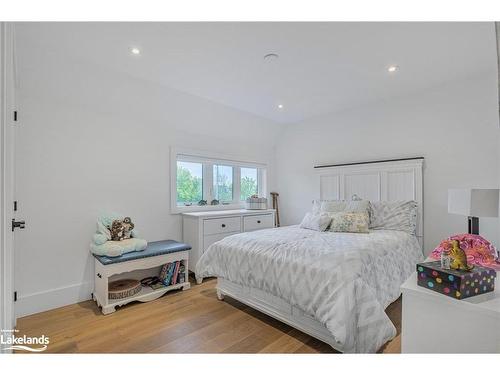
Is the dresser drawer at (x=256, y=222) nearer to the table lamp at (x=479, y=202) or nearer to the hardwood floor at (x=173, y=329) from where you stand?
the hardwood floor at (x=173, y=329)

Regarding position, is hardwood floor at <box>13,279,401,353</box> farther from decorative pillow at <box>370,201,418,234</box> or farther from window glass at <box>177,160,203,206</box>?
window glass at <box>177,160,203,206</box>

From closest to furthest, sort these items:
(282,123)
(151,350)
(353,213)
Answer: (151,350) < (353,213) < (282,123)

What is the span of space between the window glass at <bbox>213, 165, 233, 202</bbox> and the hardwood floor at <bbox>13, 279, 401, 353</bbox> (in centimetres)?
182

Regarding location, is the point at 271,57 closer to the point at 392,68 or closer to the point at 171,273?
the point at 392,68

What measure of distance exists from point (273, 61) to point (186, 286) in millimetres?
2571

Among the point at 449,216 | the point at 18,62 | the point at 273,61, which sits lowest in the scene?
the point at 449,216

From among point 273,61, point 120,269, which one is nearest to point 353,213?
point 273,61

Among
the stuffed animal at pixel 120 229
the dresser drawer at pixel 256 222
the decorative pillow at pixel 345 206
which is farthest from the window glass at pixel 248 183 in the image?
the stuffed animal at pixel 120 229

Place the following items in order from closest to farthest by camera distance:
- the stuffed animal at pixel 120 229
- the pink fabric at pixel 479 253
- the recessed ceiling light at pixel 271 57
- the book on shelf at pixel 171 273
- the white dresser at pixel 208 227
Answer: the pink fabric at pixel 479 253 < the recessed ceiling light at pixel 271 57 < the stuffed animal at pixel 120 229 < the book on shelf at pixel 171 273 < the white dresser at pixel 208 227

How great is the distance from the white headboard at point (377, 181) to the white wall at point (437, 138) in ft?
0.35

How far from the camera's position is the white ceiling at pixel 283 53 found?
6.02 ft

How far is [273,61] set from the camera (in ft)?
7.48


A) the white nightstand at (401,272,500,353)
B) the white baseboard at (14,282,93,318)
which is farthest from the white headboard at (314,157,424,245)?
the white baseboard at (14,282,93,318)

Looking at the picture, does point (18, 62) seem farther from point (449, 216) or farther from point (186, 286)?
point (449, 216)
